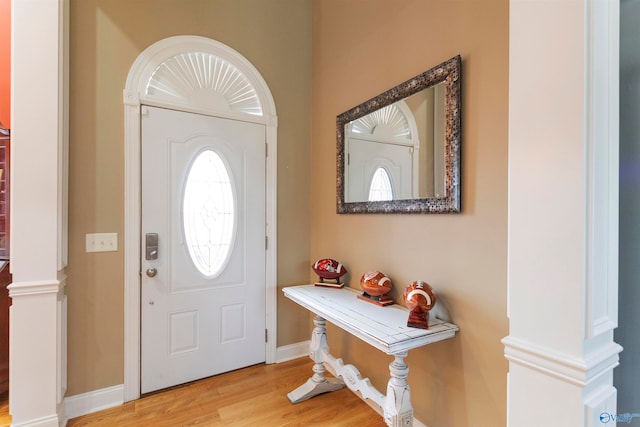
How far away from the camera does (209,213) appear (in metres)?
2.38

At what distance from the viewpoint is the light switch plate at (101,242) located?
200 centimetres

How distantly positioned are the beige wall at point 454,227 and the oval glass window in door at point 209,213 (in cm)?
99

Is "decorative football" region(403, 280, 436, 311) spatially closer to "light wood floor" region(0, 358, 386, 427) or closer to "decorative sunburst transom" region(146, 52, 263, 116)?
"light wood floor" region(0, 358, 386, 427)

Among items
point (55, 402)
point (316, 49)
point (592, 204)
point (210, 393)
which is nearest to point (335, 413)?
point (210, 393)

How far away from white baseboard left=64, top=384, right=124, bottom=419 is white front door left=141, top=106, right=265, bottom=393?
16cm

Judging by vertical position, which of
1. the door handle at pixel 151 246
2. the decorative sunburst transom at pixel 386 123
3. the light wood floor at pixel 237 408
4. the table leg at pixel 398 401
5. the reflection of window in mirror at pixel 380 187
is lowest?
the light wood floor at pixel 237 408

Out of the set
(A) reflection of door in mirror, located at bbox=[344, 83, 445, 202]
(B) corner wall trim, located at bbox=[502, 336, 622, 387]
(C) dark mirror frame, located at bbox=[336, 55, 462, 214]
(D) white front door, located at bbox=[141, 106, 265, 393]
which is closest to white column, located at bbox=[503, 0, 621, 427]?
(B) corner wall trim, located at bbox=[502, 336, 622, 387]

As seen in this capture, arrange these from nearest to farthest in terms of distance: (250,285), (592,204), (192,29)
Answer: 1. (592,204)
2. (192,29)
3. (250,285)

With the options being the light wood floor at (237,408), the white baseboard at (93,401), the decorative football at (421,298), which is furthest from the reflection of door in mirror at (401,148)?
the white baseboard at (93,401)

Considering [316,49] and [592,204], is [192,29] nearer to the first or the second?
[316,49]

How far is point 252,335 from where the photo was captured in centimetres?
255

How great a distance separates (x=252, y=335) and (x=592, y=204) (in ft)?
8.01

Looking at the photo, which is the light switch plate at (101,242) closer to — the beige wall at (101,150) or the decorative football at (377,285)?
the beige wall at (101,150)

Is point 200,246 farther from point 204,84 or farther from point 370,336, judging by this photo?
point 370,336
